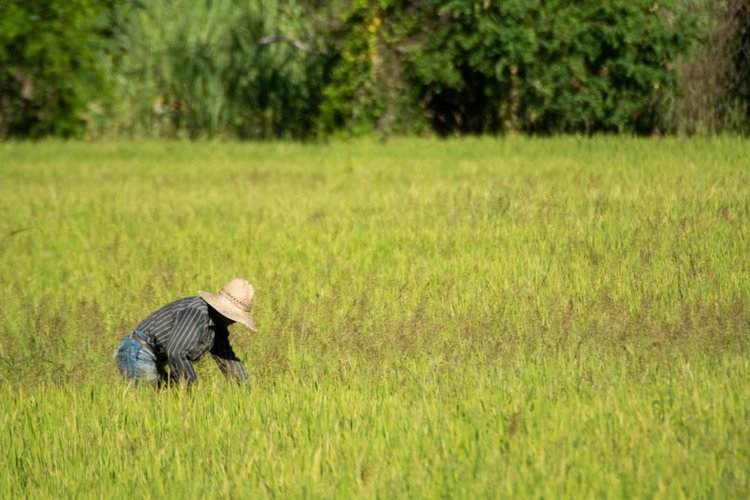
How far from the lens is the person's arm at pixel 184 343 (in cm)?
522

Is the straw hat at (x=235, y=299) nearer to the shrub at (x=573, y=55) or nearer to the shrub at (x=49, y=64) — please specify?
the shrub at (x=573, y=55)

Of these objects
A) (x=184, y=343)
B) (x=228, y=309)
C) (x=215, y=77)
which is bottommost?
(x=184, y=343)

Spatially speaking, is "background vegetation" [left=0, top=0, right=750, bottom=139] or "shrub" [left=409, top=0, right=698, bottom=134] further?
"background vegetation" [left=0, top=0, right=750, bottom=139]

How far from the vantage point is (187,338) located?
5.25 m

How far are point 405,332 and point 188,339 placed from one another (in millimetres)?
1287

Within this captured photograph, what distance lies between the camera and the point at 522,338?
604 centimetres

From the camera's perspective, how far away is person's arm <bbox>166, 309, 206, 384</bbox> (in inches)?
206

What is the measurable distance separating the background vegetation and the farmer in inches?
375

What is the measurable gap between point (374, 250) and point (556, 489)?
4625 mm

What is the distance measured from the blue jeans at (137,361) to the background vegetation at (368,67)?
962 centimetres

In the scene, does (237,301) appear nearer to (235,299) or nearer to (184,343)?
(235,299)

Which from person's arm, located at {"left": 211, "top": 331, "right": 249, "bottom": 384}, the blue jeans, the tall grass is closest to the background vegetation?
the tall grass

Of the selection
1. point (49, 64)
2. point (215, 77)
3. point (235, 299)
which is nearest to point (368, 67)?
point (215, 77)

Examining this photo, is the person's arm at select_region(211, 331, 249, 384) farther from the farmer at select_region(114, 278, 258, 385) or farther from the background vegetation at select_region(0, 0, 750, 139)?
the background vegetation at select_region(0, 0, 750, 139)
